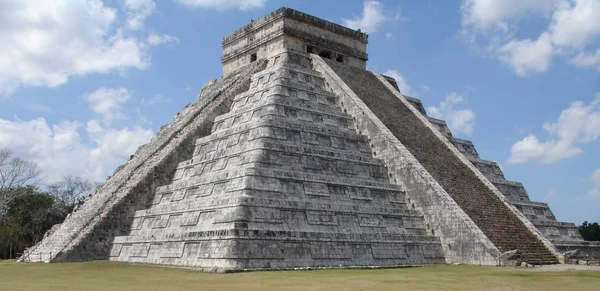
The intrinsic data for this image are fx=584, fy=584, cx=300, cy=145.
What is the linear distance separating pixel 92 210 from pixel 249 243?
7557 millimetres

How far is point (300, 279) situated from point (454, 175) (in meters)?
10.1

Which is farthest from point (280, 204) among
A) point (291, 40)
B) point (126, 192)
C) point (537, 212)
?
point (537, 212)

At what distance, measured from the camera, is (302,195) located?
54.2 feet

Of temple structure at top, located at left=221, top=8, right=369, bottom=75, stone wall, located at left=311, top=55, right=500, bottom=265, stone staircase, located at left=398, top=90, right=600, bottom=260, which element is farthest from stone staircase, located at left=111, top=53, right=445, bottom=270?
stone staircase, located at left=398, top=90, right=600, bottom=260

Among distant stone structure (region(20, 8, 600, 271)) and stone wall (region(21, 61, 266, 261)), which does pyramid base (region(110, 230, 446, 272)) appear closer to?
distant stone structure (region(20, 8, 600, 271))

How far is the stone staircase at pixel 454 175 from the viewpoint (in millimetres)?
17844

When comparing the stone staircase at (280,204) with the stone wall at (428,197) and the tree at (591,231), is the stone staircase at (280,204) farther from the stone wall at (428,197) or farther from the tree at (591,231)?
the tree at (591,231)

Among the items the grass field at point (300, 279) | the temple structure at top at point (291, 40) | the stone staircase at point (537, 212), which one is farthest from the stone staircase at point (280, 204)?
the stone staircase at point (537, 212)

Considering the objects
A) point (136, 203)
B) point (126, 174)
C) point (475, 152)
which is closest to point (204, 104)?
point (126, 174)

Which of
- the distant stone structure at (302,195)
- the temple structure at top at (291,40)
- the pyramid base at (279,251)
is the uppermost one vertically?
the temple structure at top at (291,40)

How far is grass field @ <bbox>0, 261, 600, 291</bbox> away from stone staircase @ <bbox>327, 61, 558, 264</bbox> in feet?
10.4

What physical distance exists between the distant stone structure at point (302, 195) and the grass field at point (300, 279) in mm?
1391

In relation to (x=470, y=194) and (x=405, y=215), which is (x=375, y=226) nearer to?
(x=405, y=215)

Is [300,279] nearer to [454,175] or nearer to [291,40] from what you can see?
[454,175]
